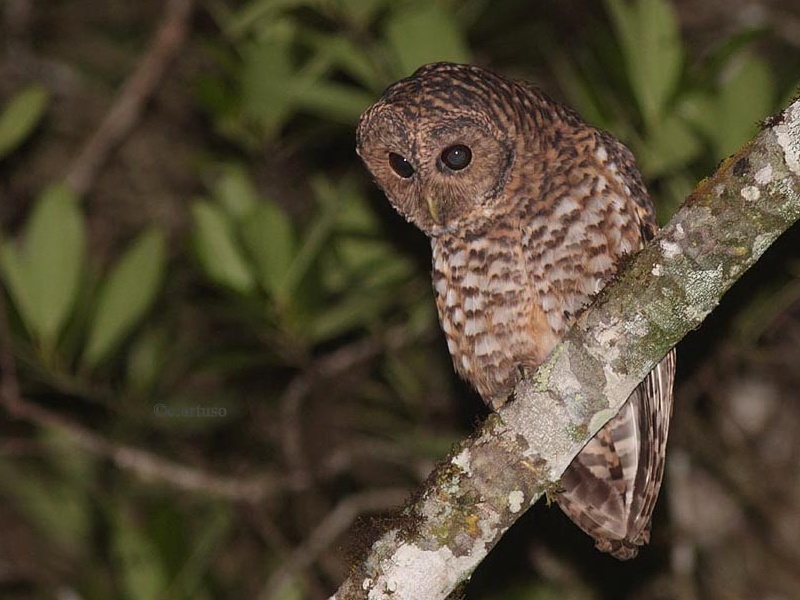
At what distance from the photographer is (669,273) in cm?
227

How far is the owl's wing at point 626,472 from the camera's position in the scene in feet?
9.88

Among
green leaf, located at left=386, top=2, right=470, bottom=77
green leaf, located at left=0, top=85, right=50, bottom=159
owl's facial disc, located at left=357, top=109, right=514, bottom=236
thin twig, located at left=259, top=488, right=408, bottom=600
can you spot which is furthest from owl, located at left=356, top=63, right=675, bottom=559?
green leaf, located at left=0, top=85, right=50, bottom=159

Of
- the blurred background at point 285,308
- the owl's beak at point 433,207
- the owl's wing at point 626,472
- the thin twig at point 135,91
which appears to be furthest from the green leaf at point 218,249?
the owl's wing at point 626,472

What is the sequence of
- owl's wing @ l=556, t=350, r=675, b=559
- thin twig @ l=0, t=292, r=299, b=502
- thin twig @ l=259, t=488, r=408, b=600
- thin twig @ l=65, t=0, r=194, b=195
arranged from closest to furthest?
owl's wing @ l=556, t=350, r=675, b=559
thin twig @ l=0, t=292, r=299, b=502
thin twig @ l=259, t=488, r=408, b=600
thin twig @ l=65, t=0, r=194, b=195

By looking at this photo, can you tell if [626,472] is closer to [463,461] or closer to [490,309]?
[490,309]

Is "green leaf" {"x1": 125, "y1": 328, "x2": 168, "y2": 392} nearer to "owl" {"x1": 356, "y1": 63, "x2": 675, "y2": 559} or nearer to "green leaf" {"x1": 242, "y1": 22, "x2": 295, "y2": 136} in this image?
"green leaf" {"x1": 242, "y1": 22, "x2": 295, "y2": 136}

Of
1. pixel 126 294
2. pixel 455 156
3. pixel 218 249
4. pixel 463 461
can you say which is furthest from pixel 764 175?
pixel 126 294

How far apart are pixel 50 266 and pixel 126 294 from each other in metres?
0.24

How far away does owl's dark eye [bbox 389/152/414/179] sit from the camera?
9.76 feet

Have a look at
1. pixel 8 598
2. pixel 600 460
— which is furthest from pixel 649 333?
pixel 8 598

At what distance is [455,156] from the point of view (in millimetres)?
2928

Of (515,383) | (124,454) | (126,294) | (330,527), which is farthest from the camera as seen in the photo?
(330,527)

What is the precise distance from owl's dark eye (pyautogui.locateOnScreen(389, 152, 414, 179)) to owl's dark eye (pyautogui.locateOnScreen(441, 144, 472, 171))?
0.09 m

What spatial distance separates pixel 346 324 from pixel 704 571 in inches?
63.4
